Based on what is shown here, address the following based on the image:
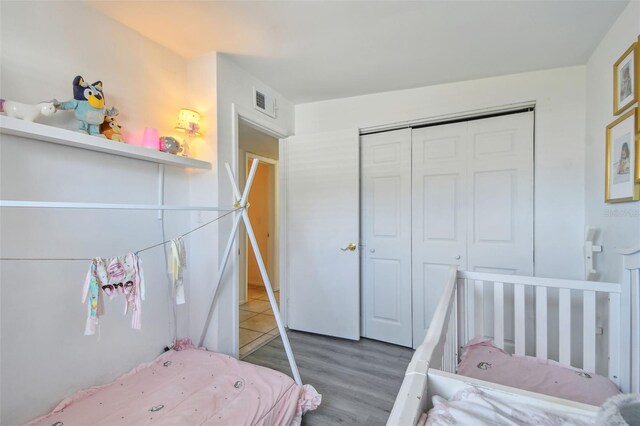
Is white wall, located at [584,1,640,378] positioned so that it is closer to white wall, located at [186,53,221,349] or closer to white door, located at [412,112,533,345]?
white door, located at [412,112,533,345]

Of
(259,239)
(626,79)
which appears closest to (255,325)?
(259,239)

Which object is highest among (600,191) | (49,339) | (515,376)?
(600,191)

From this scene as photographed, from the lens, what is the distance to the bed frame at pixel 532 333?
0.73 meters

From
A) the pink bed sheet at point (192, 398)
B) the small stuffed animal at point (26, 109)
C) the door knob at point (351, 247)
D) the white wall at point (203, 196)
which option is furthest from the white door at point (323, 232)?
the small stuffed animal at point (26, 109)

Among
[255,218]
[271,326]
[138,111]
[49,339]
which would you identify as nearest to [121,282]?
[49,339]

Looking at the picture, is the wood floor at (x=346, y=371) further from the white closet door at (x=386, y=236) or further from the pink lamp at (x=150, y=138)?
the pink lamp at (x=150, y=138)

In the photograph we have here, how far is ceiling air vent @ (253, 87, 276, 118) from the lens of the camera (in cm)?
239

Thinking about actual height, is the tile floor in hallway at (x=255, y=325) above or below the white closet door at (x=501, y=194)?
below

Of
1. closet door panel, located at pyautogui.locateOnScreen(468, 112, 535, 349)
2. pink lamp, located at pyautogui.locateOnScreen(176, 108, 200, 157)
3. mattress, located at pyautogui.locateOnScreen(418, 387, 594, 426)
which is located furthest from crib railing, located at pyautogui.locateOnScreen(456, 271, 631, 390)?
pink lamp, located at pyautogui.locateOnScreen(176, 108, 200, 157)

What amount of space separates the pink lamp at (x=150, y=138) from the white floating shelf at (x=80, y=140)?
9 cm

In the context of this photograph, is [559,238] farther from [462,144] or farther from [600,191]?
[462,144]

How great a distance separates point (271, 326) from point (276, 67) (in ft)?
Result: 8.28

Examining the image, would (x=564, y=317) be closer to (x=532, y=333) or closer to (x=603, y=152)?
(x=532, y=333)

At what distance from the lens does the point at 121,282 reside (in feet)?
4.29
